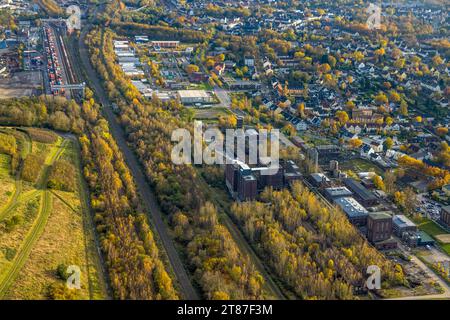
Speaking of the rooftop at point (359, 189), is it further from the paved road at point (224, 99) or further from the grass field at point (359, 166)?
the paved road at point (224, 99)

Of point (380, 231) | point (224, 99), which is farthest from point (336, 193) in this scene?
point (224, 99)

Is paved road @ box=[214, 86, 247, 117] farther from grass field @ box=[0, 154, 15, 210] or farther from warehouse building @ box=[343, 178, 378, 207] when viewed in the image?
grass field @ box=[0, 154, 15, 210]

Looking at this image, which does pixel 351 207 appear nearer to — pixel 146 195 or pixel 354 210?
pixel 354 210

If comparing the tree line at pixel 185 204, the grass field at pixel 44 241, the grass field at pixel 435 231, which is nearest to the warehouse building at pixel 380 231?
the grass field at pixel 435 231

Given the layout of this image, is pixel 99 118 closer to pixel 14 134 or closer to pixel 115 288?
pixel 14 134

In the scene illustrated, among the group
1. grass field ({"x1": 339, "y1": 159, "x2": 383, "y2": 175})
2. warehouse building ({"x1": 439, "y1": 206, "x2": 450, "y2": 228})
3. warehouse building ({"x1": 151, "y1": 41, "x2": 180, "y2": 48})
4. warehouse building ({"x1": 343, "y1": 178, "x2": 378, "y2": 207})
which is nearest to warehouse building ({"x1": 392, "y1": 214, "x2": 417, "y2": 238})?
warehouse building ({"x1": 439, "y1": 206, "x2": 450, "y2": 228})

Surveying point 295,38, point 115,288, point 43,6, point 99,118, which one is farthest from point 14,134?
point 43,6
